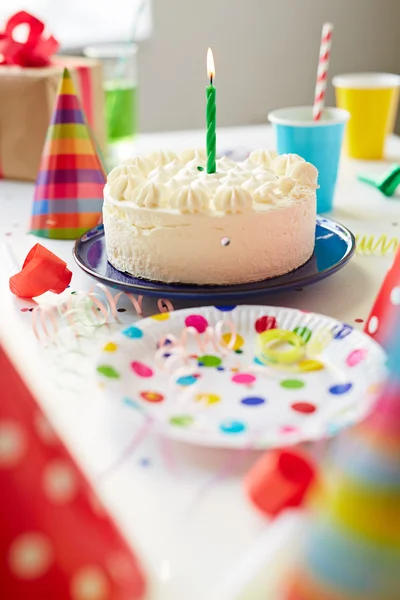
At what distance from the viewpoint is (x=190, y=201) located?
83 cm

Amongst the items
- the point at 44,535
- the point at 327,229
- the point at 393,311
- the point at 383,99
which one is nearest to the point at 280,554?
the point at 44,535

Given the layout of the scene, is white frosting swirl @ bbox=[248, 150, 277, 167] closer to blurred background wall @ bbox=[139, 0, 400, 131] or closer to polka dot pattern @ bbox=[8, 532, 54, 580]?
polka dot pattern @ bbox=[8, 532, 54, 580]

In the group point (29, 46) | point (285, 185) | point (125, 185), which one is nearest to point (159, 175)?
point (125, 185)

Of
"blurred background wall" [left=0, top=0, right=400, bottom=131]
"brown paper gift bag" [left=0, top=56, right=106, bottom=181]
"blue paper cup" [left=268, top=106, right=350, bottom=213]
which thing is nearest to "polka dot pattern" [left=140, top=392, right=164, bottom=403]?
"blue paper cup" [left=268, top=106, right=350, bottom=213]

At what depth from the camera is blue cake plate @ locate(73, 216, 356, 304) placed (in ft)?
2.64

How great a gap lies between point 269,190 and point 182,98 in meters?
2.09

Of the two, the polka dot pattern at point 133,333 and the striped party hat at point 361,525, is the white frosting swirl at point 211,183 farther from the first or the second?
the striped party hat at point 361,525

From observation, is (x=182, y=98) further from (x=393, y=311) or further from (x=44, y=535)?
(x=44, y=535)

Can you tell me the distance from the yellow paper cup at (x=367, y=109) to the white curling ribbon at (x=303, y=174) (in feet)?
2.08

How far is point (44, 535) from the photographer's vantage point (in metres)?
0.39

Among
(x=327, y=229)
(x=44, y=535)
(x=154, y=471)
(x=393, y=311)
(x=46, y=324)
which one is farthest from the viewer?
(x=327, y=229)

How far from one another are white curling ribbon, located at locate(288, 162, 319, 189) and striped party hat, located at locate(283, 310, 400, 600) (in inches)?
21.8

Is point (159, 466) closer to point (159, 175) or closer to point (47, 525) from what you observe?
point (47, 525)

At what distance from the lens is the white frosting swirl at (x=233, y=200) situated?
827 millimetres
